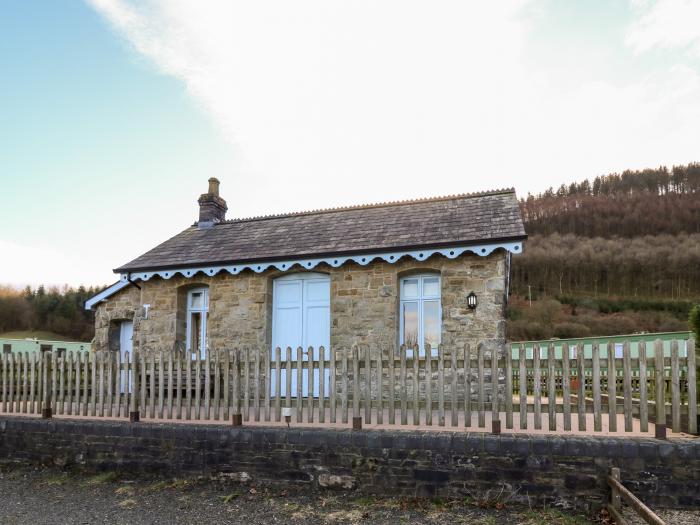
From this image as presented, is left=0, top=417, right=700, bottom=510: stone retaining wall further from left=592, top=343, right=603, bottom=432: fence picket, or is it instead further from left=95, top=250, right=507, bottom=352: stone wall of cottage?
left=95, top=250, right=507, bottom=352: stone wall of cottage

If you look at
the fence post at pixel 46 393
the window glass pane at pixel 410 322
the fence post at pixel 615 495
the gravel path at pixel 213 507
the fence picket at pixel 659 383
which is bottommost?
the gravel path at pixel 213 507

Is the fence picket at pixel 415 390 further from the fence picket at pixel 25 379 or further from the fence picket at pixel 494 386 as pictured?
the fence picket at pixel 25 379

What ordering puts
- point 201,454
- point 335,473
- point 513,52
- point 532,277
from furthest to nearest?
point 532,277 < point 513,52 < point 201,454 < point 335,473

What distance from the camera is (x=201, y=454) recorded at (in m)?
6.23

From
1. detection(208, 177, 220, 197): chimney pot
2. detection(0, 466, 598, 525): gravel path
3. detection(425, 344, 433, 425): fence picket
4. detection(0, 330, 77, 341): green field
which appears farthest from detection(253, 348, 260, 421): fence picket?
detection(0, 330, 77, 341): green field

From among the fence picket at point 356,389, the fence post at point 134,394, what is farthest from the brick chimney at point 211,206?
the fence picket at point 356,389

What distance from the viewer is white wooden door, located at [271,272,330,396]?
10.6 m

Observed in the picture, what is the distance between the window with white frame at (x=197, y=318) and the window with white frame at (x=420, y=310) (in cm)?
495

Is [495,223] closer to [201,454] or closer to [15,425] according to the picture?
[201,454]

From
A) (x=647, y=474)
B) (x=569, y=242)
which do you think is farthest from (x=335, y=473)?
(x=569, y=242)

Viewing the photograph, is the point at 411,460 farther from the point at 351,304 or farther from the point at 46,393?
the point at 46,393

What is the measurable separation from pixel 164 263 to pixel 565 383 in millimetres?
9069

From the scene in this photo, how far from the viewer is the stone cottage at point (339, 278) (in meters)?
9.23

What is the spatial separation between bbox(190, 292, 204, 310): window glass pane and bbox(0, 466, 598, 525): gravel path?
564 cm
